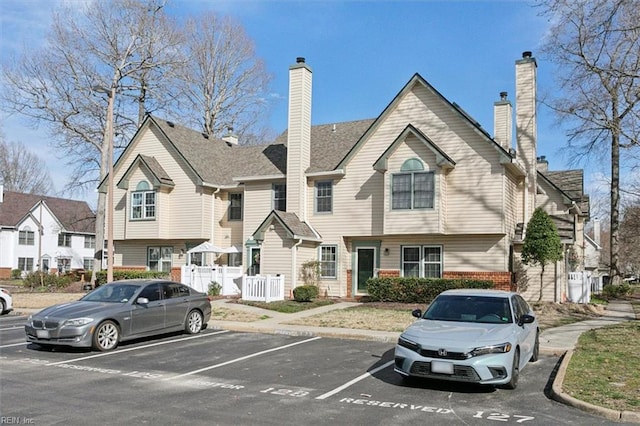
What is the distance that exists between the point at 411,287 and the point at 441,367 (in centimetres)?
1399

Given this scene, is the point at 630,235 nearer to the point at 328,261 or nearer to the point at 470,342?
the point at 328,261

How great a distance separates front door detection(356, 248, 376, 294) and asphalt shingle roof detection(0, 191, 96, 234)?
37.2 metres

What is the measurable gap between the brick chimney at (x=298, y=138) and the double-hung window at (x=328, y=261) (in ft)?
5.66

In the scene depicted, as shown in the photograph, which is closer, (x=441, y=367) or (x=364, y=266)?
(x=441, y=367)

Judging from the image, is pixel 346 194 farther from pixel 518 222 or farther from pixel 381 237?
pixel 518 222

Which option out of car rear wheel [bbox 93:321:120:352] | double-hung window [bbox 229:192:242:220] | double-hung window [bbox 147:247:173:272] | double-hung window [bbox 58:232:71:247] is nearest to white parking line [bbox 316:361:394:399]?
car rear wheel [bbox 93:321:120:352]

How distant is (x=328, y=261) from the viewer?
25.8m

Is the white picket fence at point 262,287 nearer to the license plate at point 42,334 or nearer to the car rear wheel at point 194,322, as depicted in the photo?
the car rear wheel at point 194,322

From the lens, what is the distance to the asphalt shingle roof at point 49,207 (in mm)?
56000

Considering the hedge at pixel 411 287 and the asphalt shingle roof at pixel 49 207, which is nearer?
the hedge at pixel 411 287

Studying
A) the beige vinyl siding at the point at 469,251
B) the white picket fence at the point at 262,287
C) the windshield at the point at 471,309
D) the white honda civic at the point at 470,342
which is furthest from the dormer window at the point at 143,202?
the white honda civic at the point at 470,342

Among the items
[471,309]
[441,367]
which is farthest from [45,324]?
[471,309]

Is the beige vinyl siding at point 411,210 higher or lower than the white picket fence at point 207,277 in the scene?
higher

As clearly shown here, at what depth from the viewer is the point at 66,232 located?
2329 inches
